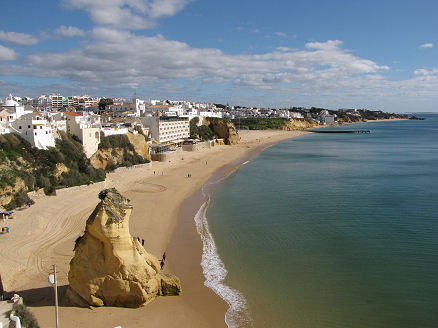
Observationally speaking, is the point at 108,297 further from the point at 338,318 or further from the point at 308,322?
the point at 338,318

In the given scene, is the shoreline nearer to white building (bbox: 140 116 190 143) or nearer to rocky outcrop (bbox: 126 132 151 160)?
rocky outcrop (bbox: 126 132 151 160)

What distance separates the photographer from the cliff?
117 ft

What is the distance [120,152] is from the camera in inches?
1539

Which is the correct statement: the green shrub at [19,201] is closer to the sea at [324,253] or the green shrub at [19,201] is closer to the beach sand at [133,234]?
the beach sand at [133,234]

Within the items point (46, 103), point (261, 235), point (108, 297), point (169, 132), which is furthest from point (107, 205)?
point (46, 103)

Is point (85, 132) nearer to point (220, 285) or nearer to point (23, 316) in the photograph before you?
point (220, 285)

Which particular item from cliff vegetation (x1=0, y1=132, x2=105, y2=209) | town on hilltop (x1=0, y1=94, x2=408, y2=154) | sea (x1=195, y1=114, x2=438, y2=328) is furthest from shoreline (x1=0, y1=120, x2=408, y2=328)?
town on hilltop (x1=0, y1=94, x2=408, y2=154)

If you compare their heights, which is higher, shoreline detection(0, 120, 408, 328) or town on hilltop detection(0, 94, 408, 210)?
town on hilltop detection(0, 94, 408, 210)

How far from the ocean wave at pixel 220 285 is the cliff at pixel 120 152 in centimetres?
1878

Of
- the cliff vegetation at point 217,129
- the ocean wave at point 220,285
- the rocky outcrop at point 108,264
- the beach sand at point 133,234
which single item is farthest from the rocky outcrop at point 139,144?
the rocky outcrop at point 108,264

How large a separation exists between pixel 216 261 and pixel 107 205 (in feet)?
22.8

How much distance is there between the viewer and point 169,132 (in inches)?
2368

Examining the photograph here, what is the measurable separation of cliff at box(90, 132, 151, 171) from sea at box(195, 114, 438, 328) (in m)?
11.9

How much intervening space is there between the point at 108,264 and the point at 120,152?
29.0 metres
